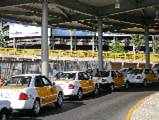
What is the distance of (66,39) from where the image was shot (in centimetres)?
11531

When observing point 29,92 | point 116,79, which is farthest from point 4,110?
point 116,79

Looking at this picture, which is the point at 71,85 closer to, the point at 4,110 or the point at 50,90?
the point at 50,90

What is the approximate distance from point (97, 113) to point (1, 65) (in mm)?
16394

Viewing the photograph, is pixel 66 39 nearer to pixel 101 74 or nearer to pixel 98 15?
pixel 98 15

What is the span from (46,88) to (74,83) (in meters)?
4.80

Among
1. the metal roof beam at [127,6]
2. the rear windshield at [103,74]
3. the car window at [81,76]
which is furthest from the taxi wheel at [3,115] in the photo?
the metal roof beam at [127,6]

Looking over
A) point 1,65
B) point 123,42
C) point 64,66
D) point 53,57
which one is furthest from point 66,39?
point 1,65

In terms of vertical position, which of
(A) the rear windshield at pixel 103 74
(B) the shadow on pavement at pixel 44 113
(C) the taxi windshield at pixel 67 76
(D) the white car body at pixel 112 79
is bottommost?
(B) the shadow on pavement at pixel 44 113

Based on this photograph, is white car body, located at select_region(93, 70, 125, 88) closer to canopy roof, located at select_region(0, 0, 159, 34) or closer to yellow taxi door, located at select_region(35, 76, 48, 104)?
canopy roof, located at select_region(0, 0, 159, 34)

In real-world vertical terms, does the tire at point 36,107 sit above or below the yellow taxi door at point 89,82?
below

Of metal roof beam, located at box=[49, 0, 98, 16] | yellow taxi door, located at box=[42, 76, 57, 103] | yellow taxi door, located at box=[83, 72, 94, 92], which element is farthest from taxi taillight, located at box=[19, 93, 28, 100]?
metal roof beam, located at box=[49, 0, 98, 16]

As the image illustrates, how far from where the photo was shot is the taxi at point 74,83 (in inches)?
850

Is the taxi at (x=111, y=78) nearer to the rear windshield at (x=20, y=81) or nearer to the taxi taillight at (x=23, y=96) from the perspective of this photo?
the rear windshield at (x=20, y=81)

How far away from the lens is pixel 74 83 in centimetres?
2172
